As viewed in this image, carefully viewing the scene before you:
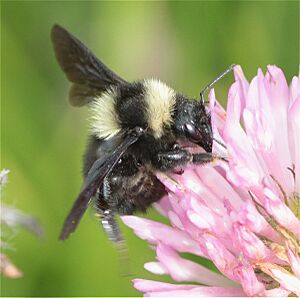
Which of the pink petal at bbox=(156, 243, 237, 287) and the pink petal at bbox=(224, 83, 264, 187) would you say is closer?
the pink petal at bbox=(224, 83, 264, 187)

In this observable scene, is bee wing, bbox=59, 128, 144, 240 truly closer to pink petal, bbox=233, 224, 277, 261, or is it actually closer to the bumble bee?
the bumble bee

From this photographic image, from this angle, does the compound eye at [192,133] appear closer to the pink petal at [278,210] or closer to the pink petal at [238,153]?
the pink petal at [238,153]

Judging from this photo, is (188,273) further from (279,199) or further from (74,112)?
(74,112)

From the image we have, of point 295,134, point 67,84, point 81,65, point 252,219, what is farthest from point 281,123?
point 67,84

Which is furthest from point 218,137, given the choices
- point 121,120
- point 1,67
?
point 1,67

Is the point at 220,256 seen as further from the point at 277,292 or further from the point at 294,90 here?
the point at 294,90

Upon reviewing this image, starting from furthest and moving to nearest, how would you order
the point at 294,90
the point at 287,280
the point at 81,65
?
1. the point at 81,65
2. the point at 294,90
3. the point at 287,280

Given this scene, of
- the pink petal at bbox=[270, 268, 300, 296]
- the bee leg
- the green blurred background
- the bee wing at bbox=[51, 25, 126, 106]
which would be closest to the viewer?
the pink petal at bbox=[270, 268, 300, 296]

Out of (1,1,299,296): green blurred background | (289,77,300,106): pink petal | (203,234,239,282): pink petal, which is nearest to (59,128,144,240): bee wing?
(203,234,239,282): pink petal
